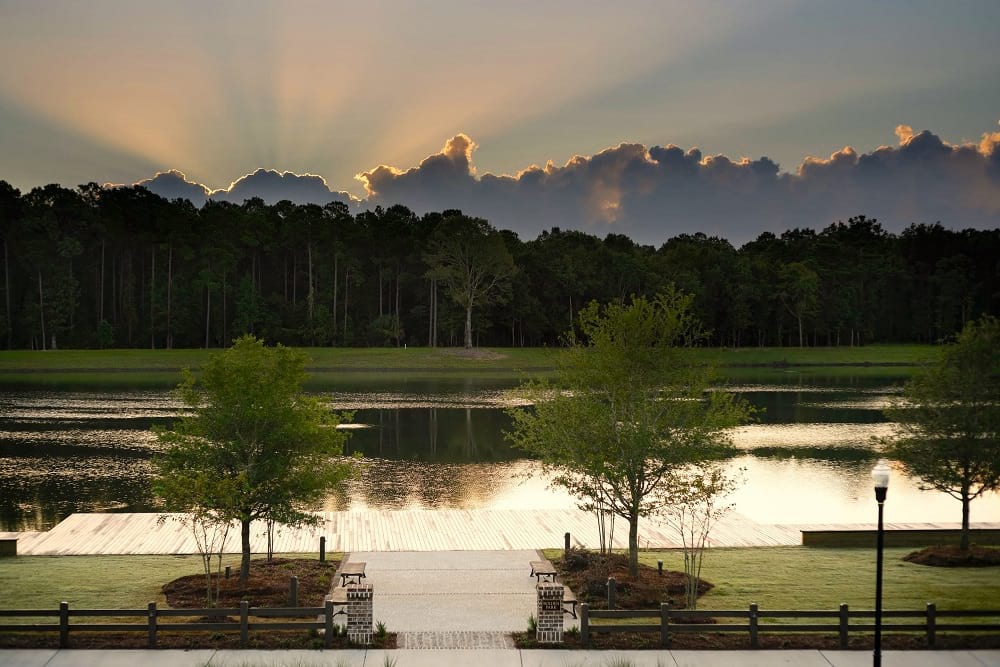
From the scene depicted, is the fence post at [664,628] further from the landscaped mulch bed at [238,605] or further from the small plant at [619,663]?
the landscaped mulch bed at [238,605]

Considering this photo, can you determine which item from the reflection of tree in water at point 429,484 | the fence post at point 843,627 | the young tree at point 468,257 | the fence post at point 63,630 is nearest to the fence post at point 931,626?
the fence post at point 843,627

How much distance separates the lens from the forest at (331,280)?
109 m

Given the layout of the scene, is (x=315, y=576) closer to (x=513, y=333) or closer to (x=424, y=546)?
(x=424, y=546)

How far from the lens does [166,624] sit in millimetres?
16328

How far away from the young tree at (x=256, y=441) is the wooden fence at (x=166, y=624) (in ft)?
12.8

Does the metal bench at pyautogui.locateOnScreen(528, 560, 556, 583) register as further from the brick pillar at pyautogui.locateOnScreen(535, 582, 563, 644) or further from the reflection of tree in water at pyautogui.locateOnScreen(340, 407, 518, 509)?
the reflection of tree in water at pyautogui.locateOnScreen(340, 407, 518, 509)

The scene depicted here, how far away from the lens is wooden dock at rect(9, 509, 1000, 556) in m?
23.6

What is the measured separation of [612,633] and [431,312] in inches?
3934

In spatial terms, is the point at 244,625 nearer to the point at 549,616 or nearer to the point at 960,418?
the point at 549,616

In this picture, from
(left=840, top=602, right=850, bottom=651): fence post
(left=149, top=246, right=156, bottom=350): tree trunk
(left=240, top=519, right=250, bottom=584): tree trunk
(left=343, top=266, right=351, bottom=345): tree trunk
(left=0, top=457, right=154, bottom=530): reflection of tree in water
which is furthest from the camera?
(left=343, top=266, right=351, bottom=345): tree trunk

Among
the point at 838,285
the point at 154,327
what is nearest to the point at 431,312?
the point at 154,327

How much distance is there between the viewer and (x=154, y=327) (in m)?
108

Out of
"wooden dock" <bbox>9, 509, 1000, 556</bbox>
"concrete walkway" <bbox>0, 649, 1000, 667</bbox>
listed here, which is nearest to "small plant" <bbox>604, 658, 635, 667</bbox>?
"concrete walkway" <bbox>0, 649, 1000, 667</bbox>

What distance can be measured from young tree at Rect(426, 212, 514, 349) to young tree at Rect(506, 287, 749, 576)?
83.9 m
